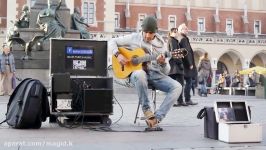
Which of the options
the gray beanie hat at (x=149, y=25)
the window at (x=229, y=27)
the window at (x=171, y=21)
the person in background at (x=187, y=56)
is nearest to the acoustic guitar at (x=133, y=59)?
the gray beanie hat at (x=149, y=25)

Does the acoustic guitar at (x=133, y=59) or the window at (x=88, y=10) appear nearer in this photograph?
the acoustic guitar at (x=133, y=59)

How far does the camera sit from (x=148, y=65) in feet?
20.6

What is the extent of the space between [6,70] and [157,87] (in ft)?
28.7

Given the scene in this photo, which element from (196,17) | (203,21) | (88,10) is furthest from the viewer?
(203,21)

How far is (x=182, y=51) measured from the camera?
6137mm

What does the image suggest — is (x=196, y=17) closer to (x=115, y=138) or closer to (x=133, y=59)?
(x=133, y=59)

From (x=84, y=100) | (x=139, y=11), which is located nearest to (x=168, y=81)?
(x=84, y=100)

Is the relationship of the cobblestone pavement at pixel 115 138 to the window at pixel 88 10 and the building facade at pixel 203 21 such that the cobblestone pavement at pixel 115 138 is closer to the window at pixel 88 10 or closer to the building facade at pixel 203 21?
the building facade at pixel 203 21

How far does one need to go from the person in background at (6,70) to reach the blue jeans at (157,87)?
8.55 metres

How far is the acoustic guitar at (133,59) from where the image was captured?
20.0 ft

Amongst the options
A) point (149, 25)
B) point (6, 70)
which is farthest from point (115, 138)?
point (6, 70)

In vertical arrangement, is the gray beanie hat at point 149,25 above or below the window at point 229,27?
below

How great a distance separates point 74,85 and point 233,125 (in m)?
2.23

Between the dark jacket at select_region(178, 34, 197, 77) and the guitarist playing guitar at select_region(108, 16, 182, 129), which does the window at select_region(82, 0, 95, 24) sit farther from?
the guitarist playing guitar at select_region(108, 16, 182, 129)
